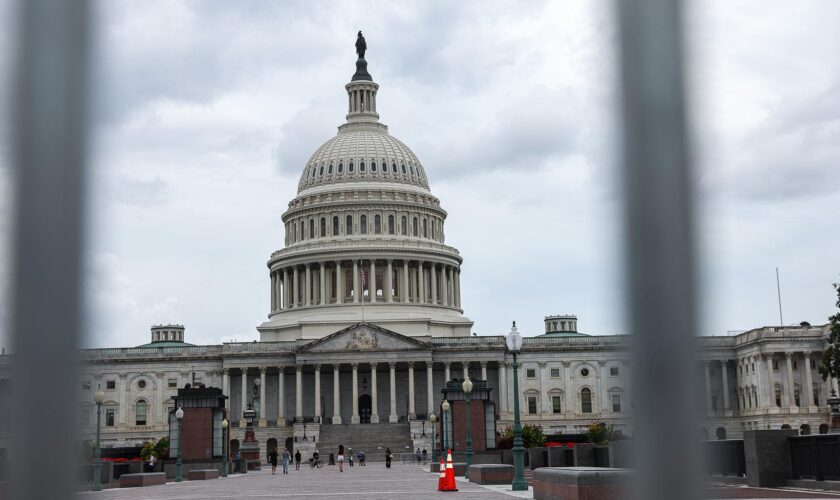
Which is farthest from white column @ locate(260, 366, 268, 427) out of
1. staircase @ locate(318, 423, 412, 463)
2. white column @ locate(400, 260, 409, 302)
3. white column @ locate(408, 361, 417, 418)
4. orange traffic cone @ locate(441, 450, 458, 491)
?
orange traffic cone @ locate(441, 450, 458, 491)

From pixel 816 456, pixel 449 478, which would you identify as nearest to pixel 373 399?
pixel 449 478

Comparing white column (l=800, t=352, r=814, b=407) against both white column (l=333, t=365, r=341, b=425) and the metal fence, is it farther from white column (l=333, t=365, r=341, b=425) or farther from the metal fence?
the metal fence

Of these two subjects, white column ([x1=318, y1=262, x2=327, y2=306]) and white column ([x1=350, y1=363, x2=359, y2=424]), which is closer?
white column ([x1=350, y1=363, x2=359, y2=424])

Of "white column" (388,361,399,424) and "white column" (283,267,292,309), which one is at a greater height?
"white column" (283,267,292,309)

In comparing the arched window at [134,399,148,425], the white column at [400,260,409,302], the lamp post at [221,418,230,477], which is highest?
the white column at [400,260,409,302]

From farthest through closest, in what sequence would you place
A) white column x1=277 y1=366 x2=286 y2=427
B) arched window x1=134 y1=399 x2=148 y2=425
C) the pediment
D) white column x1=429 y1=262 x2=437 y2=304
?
white column x1=429 y1=262 x2=437 y2=304 → arched window x1=134 y1=399 x2=148 y2=425 → white column x1=277 y1=366 x2=286 y2=427 → the pediment

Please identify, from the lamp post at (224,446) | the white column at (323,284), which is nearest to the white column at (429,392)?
the white column at (323,284)

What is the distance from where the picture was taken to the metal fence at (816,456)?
35438mm

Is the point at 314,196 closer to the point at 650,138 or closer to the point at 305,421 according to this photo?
the point at 305,421

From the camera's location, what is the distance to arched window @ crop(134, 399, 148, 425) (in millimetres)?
144000

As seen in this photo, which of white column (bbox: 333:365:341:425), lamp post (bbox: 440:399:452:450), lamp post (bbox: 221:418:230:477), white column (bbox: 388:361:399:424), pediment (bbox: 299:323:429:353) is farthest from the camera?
pediment (bbox: 299:323:429:353)

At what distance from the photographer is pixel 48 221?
3.46 m

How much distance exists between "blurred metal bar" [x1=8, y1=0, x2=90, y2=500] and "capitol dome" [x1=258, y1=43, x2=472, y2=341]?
143m

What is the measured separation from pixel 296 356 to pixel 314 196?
108ft
